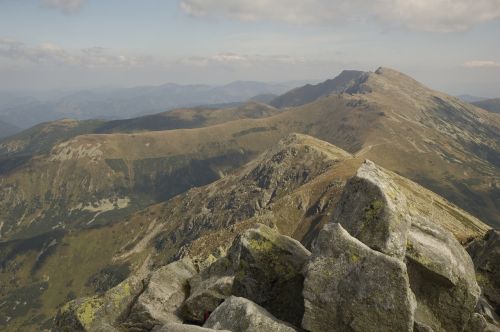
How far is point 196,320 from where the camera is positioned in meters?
23.4

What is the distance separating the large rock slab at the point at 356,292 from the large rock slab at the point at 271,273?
259cm

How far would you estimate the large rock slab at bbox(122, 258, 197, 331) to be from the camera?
23547 millimetres

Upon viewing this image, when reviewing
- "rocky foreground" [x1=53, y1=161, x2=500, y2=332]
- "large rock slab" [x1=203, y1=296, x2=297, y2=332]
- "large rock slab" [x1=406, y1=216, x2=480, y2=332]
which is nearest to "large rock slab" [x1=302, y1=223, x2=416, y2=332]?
"rocky foreground" [x1=53, y1=161, x2=500, y2=332]

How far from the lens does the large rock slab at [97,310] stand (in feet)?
81.9

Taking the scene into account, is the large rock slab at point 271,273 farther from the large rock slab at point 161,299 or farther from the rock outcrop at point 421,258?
the large rock slab at point 161,299

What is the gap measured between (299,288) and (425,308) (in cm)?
677

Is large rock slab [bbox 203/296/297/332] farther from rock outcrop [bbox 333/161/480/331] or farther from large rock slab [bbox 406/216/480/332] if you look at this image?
large rock slab [bbox 406/216/480/332]

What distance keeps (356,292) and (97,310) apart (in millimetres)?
16924

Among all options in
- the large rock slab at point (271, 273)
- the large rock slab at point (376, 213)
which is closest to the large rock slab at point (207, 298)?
the large rock slab at point (271, 273)

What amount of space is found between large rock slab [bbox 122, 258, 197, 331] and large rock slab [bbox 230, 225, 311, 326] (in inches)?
198

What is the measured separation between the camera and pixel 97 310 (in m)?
25.4

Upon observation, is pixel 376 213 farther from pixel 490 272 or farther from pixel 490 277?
pixel 490 277

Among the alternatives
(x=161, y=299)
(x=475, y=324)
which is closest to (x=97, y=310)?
(x=161, y=299)

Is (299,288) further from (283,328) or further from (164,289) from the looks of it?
(164,289)
